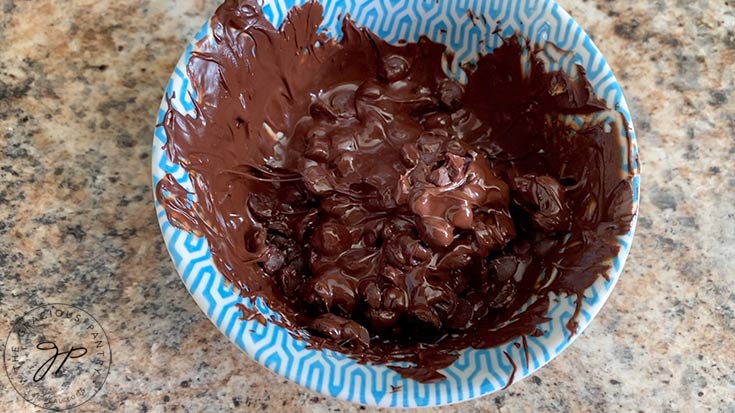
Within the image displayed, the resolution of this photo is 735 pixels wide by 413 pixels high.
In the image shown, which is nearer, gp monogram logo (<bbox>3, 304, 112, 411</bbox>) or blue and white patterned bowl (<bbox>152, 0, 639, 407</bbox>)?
blue and white patterned bowl (<bbox>152, 0, 639, 407</bbox>)

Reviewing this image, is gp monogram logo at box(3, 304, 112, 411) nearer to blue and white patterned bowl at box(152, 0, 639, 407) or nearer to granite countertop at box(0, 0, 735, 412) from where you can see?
granite countertop at box(0, 0, 735, 412)

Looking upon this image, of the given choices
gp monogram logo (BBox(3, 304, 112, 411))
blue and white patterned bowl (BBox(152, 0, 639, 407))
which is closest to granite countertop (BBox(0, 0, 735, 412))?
gp monogram logo (BBox(3, 304, 112, 411))

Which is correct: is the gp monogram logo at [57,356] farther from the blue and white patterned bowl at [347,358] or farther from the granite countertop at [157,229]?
the blue and white patterned bowl at [347,358]

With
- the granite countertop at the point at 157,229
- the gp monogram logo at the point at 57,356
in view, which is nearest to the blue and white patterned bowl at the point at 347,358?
the granite countertop at the point at 157,229

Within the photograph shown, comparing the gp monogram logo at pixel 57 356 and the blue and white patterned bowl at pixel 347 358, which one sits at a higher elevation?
the blue and white patterned bowl at pixel 347 358

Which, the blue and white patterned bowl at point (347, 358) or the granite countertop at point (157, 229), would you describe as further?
the granite countertop at point (157, 229)

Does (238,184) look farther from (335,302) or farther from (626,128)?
(626,128)

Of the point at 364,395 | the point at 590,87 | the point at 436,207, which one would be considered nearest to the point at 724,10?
the point at 590,87
